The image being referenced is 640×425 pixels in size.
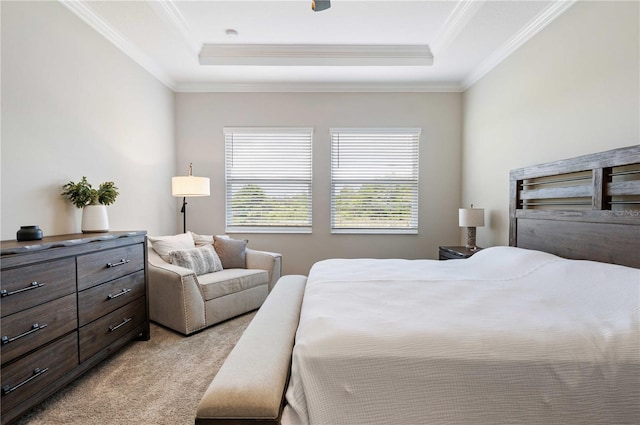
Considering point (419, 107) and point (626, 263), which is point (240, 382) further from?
point (419, 107)

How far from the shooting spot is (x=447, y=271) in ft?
7.56

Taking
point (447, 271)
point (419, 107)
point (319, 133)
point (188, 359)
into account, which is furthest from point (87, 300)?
point (419, 107)

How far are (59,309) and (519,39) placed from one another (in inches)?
164

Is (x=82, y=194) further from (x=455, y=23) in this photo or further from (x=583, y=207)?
(x=583, y=207)

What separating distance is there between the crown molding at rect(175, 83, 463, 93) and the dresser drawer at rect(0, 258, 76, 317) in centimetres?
298

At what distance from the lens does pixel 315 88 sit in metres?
4.08

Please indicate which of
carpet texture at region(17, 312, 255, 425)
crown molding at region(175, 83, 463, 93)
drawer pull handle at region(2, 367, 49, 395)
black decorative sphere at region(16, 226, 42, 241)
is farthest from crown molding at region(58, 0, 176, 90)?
carpet texture at region(17, 312, 255, 425)

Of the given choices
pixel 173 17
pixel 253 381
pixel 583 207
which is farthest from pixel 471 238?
pixel 173 17

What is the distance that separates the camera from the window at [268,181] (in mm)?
4199

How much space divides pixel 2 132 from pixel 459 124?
4496 mm

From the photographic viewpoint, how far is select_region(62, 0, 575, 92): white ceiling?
2613 mm

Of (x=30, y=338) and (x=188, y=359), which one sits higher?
(x=30, y=338)

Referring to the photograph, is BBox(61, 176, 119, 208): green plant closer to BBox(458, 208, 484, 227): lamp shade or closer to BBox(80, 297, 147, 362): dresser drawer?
BBox(80, 297, 147, 362): dresser drawer

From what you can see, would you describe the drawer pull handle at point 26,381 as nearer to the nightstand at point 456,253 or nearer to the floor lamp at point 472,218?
the nightstand at point 456,253
